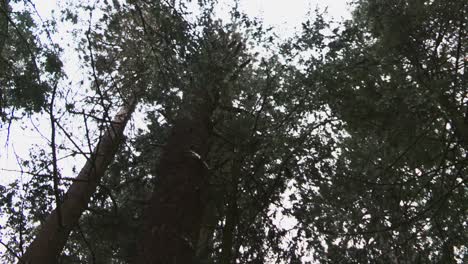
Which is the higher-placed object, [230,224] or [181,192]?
[181,192]

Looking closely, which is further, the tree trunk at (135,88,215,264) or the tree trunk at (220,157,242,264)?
the tree trunk at (135,88,215,264)

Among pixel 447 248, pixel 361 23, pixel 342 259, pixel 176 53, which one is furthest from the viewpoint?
pixel 361 23

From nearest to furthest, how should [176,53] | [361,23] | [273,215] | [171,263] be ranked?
1. [171,263]
2. [176,53]
3. [273,215]
4. [361,23]

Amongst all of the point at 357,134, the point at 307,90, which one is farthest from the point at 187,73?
the point at 357,134

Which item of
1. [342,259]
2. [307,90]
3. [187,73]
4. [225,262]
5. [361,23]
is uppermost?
[361,23]

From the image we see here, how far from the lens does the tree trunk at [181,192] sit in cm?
406

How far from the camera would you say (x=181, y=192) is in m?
4.64

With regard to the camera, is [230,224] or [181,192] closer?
[230,224]

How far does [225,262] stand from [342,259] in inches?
116

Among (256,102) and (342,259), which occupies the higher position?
A: (256,102)

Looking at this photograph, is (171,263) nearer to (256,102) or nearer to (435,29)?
(256,102)

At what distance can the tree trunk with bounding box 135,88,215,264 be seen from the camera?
4059 mm

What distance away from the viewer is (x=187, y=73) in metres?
4.43

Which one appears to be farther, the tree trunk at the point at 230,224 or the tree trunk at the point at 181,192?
the tree trunk at the point at 181,192
